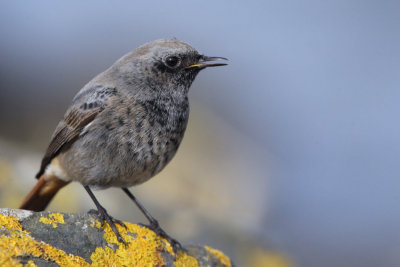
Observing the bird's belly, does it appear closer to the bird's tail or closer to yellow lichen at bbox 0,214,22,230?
the bird's tail

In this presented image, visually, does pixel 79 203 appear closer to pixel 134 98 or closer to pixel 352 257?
pixel 134 98

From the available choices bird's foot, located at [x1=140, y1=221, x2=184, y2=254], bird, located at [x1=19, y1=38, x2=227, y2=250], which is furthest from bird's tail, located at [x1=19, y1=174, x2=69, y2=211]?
bird's foot, located at [x1=140, y1=221, x2=184, y2=254]

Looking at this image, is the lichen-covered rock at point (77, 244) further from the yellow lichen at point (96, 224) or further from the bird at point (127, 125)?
the bird at point (127, 125)

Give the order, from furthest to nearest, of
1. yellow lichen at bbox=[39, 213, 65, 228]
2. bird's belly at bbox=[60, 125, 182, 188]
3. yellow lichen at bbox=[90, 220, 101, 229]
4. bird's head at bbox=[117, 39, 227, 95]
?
bird's head at bbox=[117, 39, 227, 95], bird's belly at bbox=[60, 125, 182, 188], yellow lichen at bbox=[90, 220, 101, 229], yellow lichen at bbox=[39, 213, 65, 228]

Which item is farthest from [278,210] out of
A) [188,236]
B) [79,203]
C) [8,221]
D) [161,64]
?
[8,221]

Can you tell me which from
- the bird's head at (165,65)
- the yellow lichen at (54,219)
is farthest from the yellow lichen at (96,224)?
the bird's head at (165,65)

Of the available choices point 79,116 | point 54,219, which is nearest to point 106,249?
point 54,219

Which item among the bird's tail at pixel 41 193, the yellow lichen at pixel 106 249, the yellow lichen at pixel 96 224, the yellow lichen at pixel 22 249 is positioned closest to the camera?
the yellow lichen at pixel 22 249
